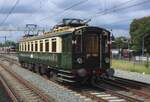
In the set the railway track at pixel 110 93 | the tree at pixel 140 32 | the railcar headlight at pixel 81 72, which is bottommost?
the railway track at pixel 110 93

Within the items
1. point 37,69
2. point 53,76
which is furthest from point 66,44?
point 37,69

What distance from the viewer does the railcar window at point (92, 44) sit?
2047 centimetres

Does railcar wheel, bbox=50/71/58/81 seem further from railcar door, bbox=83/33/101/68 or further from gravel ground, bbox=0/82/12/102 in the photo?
gravel ground, bbox=0/82/12/102

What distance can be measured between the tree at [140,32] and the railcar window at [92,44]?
8495 centimetres

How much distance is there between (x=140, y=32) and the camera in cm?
11119

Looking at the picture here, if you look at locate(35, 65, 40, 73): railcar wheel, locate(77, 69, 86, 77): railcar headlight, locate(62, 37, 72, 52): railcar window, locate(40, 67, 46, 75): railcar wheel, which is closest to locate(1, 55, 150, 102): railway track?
locate(77, 69, 86, 77): railcar headlight

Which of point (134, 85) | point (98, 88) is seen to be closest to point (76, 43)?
point (98, 88)

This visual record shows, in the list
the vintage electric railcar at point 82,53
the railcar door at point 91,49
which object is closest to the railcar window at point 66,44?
the vintage electric railcar at point 82,53

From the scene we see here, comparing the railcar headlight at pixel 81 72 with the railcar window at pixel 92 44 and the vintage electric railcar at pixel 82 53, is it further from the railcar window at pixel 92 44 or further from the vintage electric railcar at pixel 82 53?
the railcar window at pixel 92 44

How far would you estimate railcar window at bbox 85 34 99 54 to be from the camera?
67.2ft

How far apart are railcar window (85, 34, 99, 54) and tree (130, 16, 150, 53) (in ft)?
279

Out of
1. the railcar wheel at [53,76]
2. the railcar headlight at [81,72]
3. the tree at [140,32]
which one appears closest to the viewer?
the railcar headlight at [81,72]

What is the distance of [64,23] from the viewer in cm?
2425

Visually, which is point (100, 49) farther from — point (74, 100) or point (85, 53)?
point (74, 100)
